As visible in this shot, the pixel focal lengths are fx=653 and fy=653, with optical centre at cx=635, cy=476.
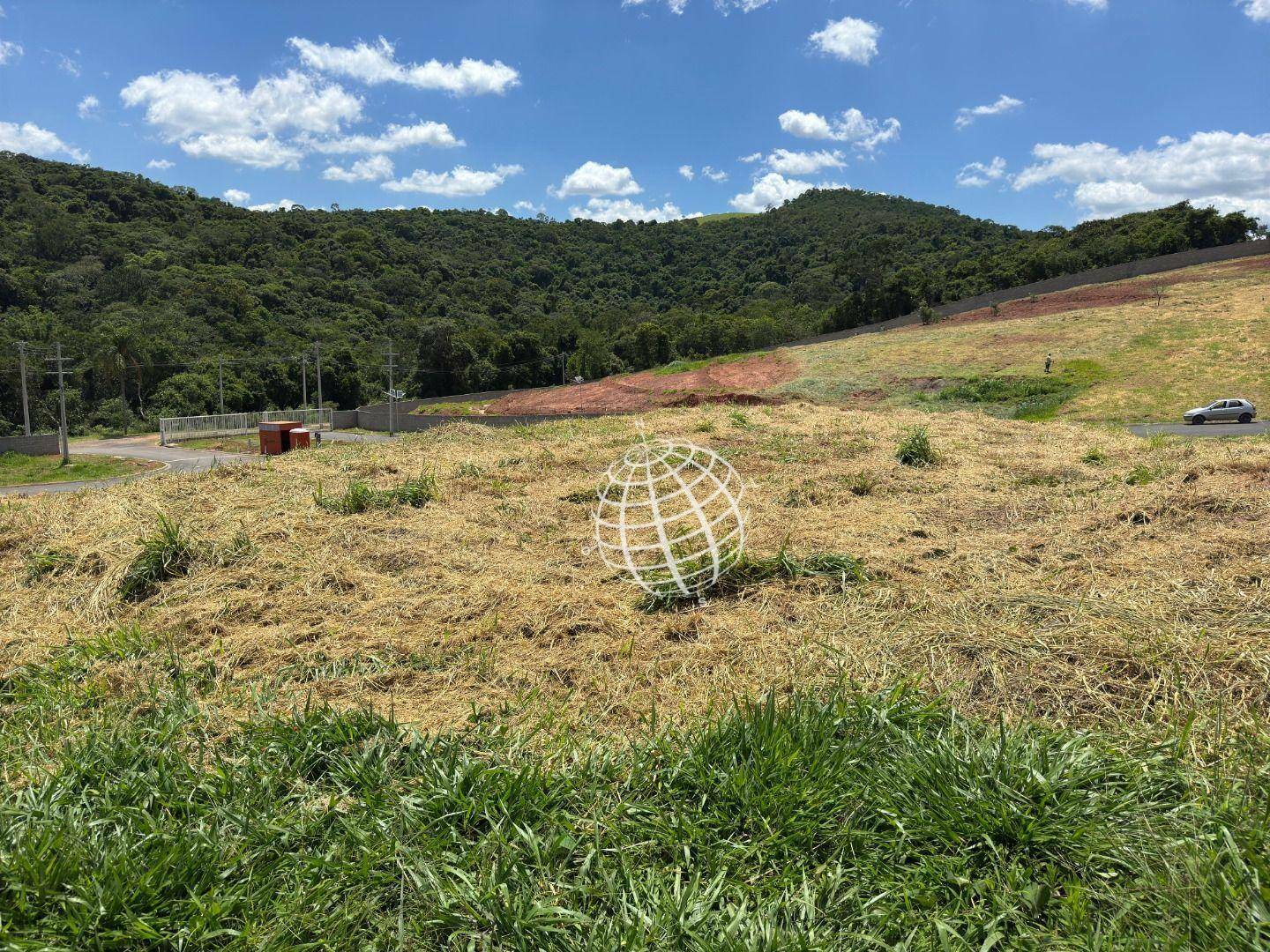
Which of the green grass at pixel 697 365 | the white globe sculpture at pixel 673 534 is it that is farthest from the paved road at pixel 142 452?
the white globe sculpture at pixel 673 534

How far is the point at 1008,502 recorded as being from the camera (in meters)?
5.96

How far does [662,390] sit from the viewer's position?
33.3 m

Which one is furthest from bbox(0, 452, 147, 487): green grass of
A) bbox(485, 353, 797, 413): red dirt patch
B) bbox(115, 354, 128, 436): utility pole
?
bbox(115, 354, 128, 436): utility pole

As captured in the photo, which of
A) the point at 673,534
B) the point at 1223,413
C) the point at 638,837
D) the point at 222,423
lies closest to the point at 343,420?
the point at 222,423

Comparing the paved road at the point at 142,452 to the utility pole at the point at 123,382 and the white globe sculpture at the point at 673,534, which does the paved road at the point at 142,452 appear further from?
the white globe sculpture at the point at 673,534

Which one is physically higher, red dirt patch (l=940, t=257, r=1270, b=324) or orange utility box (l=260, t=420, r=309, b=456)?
red dirt patch (l=940, t=257, r=1270, b=324)

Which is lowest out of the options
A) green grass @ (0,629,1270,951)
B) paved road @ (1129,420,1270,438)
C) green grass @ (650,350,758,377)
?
green grass @ (0,629,1270,951)

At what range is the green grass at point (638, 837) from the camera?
186cm

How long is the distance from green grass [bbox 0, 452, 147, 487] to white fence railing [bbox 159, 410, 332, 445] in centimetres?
779

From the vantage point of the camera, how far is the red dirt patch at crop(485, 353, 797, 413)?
30203mm

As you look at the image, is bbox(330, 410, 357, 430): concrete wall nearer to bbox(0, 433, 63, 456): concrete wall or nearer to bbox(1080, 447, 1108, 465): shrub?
bbox(0, 433, 63, 456): concrete wall

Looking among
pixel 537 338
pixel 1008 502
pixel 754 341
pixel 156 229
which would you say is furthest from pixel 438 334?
pixel 1008 502

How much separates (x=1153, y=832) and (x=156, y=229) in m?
104

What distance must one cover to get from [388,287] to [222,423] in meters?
47.2
